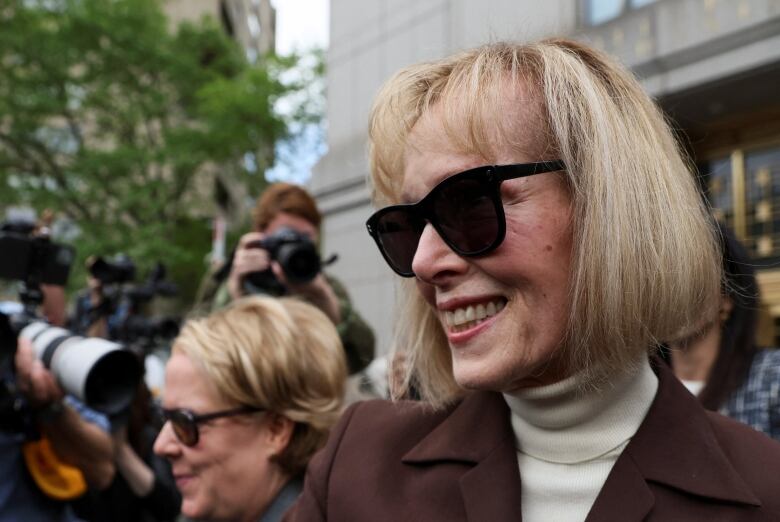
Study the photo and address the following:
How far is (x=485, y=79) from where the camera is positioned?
4.66ft

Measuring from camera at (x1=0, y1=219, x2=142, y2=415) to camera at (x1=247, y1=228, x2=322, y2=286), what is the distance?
0.78 meters

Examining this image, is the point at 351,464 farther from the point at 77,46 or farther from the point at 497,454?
the point at 77,46

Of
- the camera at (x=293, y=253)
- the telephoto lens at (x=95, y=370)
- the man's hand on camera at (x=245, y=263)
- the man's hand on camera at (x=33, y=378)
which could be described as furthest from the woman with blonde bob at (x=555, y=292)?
the man's hand on camera at (x=245, y=263)

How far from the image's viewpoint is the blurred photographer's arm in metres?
2.66

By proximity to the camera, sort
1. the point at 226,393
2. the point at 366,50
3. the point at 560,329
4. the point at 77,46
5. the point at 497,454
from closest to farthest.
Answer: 1. the point at 560,329
2. the point at 497,454
3. the point at 226,393
4. the point at 366,50
5. the point at 77,46

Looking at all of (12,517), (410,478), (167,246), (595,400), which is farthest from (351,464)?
(167,246)

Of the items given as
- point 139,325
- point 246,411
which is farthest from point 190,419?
point 139,325

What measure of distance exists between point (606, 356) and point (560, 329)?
0.31 feet

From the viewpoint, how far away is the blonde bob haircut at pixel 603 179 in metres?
1.33

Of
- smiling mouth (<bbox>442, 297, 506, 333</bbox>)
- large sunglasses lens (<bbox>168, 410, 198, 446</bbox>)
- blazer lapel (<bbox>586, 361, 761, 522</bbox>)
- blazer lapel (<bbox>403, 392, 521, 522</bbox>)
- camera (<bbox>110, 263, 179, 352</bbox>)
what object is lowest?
camera (<bbox>110, 263, 179, 352</bbox>)

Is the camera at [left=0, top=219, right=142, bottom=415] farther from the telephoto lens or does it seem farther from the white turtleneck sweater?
the white turtleneck sweater

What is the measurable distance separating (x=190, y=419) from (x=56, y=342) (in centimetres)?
56

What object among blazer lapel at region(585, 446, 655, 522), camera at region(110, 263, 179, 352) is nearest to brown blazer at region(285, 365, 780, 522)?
blazer lapel at region(585, 446, 655, 522)

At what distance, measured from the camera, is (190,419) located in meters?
2.37
